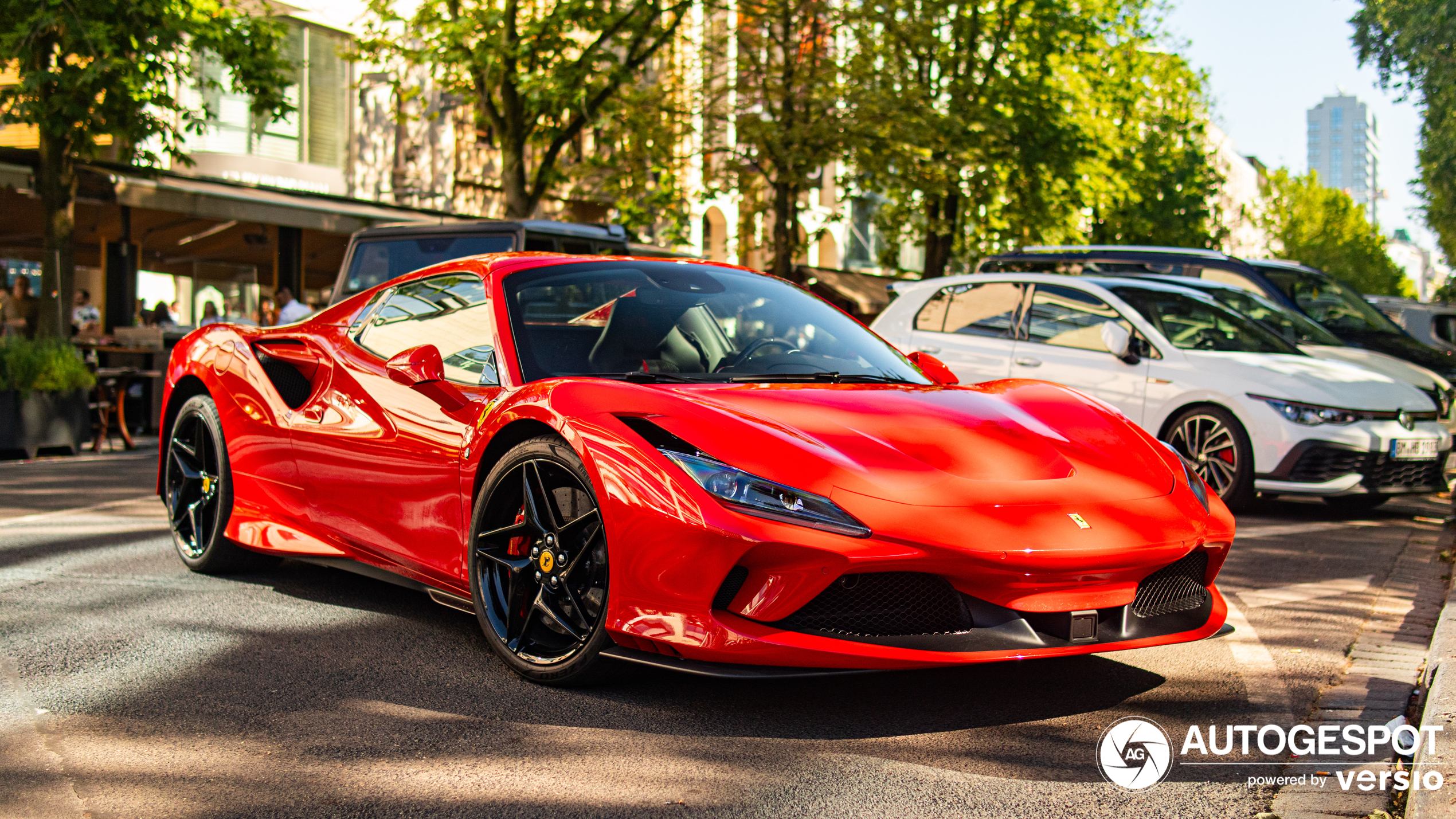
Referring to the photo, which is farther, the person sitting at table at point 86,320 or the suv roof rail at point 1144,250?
the person sitting at table at point 86,320

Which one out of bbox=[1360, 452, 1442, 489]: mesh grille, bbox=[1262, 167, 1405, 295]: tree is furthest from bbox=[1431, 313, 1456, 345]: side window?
bbox=[1262, 167, 1405, 295]: tree

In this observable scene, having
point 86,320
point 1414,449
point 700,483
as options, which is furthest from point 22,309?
point 700,483

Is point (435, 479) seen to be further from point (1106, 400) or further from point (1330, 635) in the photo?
point (1106, 400)

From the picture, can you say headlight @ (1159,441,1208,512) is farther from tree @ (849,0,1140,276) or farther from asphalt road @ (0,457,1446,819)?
tree @ (849,0,1140,276)

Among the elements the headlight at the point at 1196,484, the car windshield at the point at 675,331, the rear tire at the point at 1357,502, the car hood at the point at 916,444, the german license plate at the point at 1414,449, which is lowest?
the rear tire at the point at 1357,502

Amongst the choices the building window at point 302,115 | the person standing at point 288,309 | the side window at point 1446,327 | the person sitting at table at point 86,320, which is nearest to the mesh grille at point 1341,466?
the person standing at point 288,309

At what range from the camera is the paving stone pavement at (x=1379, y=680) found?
304 cm

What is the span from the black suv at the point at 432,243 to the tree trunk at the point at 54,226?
A: 3.80m

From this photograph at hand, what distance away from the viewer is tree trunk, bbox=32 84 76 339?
14359 mm

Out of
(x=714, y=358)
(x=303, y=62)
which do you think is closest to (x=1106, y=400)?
(x=714, y=358)

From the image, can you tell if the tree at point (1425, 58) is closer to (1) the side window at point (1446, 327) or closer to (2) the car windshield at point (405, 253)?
(1) the side window at point (1446, 327)

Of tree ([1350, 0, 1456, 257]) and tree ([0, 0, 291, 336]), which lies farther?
tree ([1350, 0, 1456, 257])

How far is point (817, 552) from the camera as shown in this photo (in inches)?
130

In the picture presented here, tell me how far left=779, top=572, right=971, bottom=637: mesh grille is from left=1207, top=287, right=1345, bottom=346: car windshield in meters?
7.79
